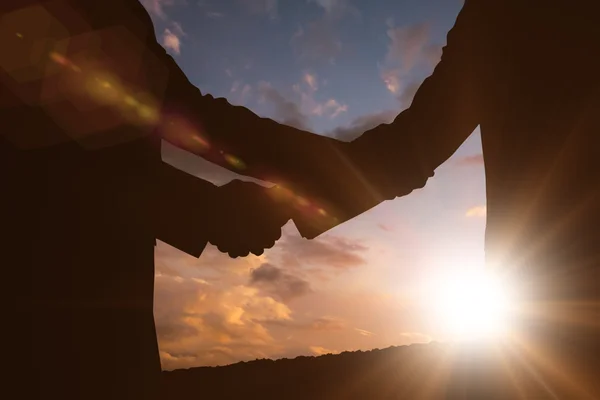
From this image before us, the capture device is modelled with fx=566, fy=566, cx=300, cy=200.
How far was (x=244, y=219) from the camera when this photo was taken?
280 centimetres

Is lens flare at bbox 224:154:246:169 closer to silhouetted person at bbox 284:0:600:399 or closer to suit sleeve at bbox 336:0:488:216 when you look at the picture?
suit sleeve at bbox 336:0:488:216

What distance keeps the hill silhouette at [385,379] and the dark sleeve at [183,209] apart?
0.66 metres

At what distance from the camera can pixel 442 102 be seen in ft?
9.55

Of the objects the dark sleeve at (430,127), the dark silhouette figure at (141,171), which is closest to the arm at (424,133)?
the dark sleeve at (430,127)

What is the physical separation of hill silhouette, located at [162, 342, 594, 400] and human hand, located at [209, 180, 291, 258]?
0.79 meters

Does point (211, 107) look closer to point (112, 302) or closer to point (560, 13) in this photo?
point (112, 302)

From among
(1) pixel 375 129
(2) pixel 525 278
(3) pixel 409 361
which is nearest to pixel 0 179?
(3) pixel 409 361

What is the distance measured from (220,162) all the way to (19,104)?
0.97m

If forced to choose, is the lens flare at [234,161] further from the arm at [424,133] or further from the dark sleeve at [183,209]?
the arm at [424,133]

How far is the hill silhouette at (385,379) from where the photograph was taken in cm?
186

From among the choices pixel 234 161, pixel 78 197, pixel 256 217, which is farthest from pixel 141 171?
pixel 256 217

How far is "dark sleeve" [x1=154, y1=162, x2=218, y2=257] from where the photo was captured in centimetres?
249

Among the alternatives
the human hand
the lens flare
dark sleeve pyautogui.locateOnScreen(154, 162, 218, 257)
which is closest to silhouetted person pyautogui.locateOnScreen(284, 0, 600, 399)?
the human hand

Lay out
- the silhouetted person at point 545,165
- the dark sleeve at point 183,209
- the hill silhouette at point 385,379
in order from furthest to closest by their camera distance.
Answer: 1. the dark sleeve at point 183,209
2. the silhouetted person at point 545,165
3. the hill silhouette at point 385,379
